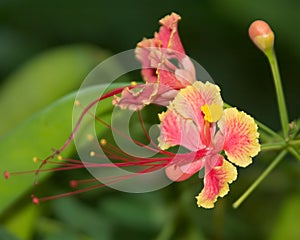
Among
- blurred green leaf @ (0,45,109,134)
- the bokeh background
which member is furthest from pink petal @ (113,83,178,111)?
blurred green leaf @ (0,45,109,134)

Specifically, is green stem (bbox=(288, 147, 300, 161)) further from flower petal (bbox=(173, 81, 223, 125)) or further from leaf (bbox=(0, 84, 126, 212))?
leaf (bbox=(0, 84, 126, 212))

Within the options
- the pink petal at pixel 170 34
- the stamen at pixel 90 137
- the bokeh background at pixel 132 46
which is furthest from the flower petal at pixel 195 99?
the bokeh background at pixel 132 46

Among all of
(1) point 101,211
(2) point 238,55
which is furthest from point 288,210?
(2) point 238,55

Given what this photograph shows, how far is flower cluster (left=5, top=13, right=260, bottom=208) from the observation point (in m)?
1.29

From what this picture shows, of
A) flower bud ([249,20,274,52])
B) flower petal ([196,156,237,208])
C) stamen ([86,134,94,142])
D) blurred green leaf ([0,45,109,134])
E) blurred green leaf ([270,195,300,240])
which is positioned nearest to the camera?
flower petal ([196,156,237,208])

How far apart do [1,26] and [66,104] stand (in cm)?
139

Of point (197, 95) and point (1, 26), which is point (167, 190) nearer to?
point (197, 95)

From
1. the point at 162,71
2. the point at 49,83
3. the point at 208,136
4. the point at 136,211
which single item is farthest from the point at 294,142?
the point at 49,83

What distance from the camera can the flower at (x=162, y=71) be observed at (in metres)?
1.36

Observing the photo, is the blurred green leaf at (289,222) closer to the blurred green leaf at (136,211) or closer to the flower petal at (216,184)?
the blurred green leaf at (136,211)

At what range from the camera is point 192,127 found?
1.35 m

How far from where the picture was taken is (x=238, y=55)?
117 inches

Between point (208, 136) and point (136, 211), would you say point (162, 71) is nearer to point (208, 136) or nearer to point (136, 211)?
point (208, 136)

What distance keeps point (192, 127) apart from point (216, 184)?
114 millimetres
